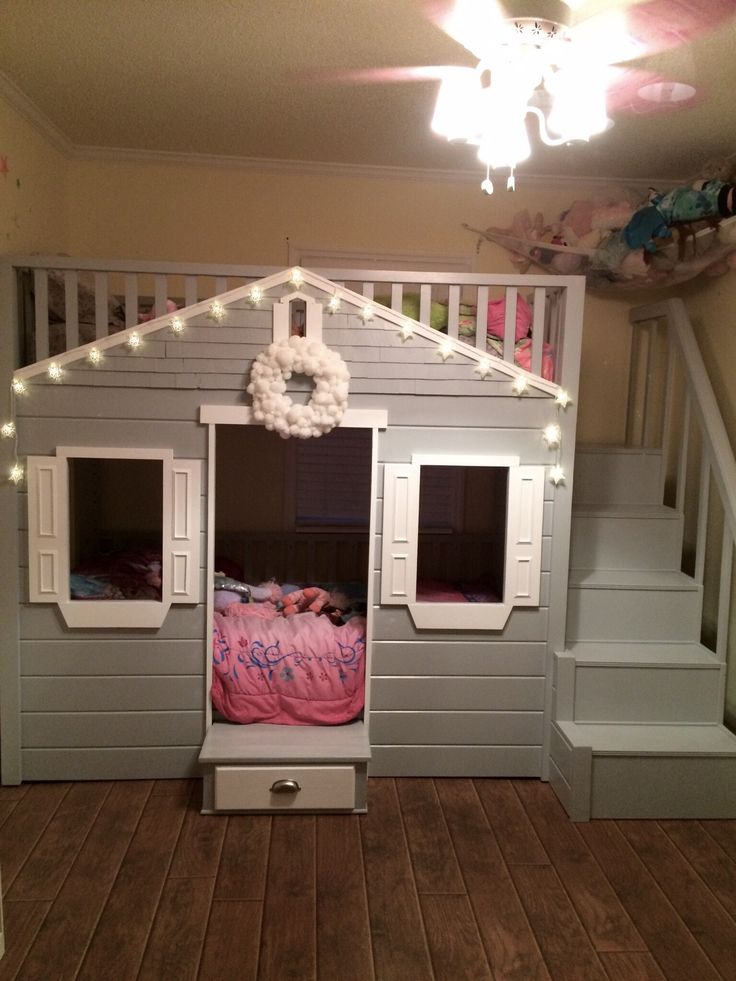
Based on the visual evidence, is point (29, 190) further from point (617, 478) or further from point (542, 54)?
point (617, 478)

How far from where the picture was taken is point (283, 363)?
9.65 feet

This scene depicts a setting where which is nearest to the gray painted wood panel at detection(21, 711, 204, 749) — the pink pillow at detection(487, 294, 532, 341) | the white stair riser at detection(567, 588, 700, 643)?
the white stair riser at detection(567, 588, 700, 643)

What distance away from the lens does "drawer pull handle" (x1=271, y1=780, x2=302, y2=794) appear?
2.90 meters

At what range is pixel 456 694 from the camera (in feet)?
10.5

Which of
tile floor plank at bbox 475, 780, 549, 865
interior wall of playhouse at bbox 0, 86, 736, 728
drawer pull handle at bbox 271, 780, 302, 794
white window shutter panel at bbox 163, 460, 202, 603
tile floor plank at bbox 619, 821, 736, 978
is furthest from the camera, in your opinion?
interior wall of playhouse at bbox 0, 86, 736, 728

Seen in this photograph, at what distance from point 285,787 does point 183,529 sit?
99cm

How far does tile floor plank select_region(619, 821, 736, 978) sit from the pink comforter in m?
1.11

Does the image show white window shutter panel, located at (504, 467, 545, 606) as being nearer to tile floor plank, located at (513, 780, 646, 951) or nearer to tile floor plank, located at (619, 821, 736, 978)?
tile floor plank, located at (513, 780, 646, 951)

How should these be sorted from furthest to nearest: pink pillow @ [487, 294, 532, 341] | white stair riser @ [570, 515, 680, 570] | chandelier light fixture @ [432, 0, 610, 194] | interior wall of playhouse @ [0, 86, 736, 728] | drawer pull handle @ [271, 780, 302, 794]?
interior wall of playhouse @ [0, 86, 736, 728] < white stair riser @ [570, 515, 680, 570] < pink pillow @ [487, 294, 532, 341] < drawer pull handle @ [271, 780, 302, 794] < chandelier light fixture @ [432, 0, 610, 194]

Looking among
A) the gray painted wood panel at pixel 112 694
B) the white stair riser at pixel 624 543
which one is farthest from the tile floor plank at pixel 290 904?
the white stair riser at pixel 624 543

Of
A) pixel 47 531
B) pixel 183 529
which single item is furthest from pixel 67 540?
pixel 183 529

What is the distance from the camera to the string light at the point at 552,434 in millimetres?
3125

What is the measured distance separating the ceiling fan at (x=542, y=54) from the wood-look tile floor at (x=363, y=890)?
204 centimetres

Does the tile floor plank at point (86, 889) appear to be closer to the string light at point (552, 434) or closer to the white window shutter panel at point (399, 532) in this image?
the white window shutter panel at point (399, 532)
